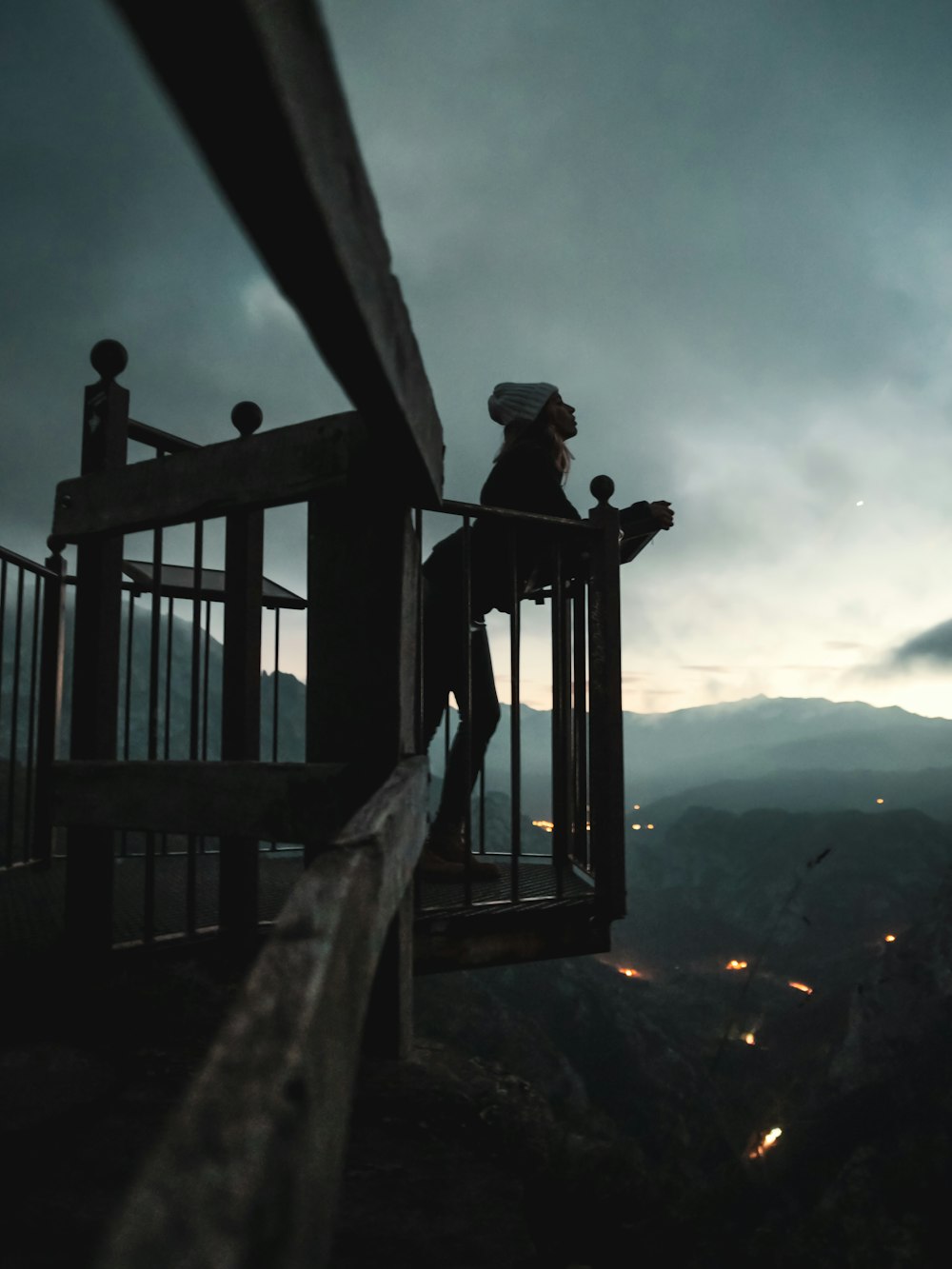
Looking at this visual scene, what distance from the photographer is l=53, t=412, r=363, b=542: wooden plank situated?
72.7 inches

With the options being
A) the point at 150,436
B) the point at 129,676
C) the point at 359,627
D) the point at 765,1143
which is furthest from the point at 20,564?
the point at 765,1143

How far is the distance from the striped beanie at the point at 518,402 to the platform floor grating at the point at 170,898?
2263 mm

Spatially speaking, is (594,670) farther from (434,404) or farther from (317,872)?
(317,872)

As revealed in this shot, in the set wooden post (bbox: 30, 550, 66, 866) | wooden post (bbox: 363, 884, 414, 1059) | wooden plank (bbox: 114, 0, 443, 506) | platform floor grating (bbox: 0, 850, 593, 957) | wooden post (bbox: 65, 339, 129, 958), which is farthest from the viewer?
wooden post (bbox: 30, 550, 66, 866)

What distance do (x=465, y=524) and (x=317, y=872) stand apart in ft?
6.96

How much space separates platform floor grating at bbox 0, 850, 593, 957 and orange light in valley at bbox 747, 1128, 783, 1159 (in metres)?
53.8

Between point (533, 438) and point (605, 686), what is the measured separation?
4.22ft

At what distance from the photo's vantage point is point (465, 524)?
2904 millimetres

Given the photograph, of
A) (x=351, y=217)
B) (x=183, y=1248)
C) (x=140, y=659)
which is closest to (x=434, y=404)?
(x=351, y=217)

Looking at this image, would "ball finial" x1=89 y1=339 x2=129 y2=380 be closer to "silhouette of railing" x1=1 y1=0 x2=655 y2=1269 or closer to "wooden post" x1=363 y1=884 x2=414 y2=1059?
"silhouette of railing" x1=1 y1=0 x2=655 y2=1269

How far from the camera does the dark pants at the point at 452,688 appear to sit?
11.0 ft

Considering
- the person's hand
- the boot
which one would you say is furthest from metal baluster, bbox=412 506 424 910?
the person's hand

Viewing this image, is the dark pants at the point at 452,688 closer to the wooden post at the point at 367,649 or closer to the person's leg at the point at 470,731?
the person's leg at the point at 470,731

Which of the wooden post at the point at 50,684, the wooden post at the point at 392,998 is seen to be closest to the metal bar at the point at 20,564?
the wooden post at the point at 50,684
